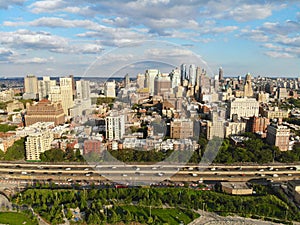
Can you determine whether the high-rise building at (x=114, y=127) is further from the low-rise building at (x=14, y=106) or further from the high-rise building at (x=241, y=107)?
the low-rise building at (x=14, y=106)

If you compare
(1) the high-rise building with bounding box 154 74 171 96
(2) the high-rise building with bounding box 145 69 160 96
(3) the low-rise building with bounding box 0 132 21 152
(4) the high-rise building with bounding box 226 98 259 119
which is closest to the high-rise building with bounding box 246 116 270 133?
(4) the high-rise building with bounding box 226 98 259 119

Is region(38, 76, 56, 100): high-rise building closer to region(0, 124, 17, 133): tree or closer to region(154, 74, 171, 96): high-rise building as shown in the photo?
region(0, 124, 17, 133): tree

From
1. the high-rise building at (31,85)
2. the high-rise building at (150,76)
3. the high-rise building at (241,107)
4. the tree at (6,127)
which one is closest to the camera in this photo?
the high-rise building at (150,76)

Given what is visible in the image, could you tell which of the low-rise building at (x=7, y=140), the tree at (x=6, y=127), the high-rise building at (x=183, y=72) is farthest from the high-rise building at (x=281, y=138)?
the tree at (x=6, y=127)

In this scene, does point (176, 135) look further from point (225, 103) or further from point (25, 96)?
point (25, 96)

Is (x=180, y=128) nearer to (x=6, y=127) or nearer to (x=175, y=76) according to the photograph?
(x=175, y=76)

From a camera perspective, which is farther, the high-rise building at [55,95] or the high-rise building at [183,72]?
the high-rise building at [55,95]
